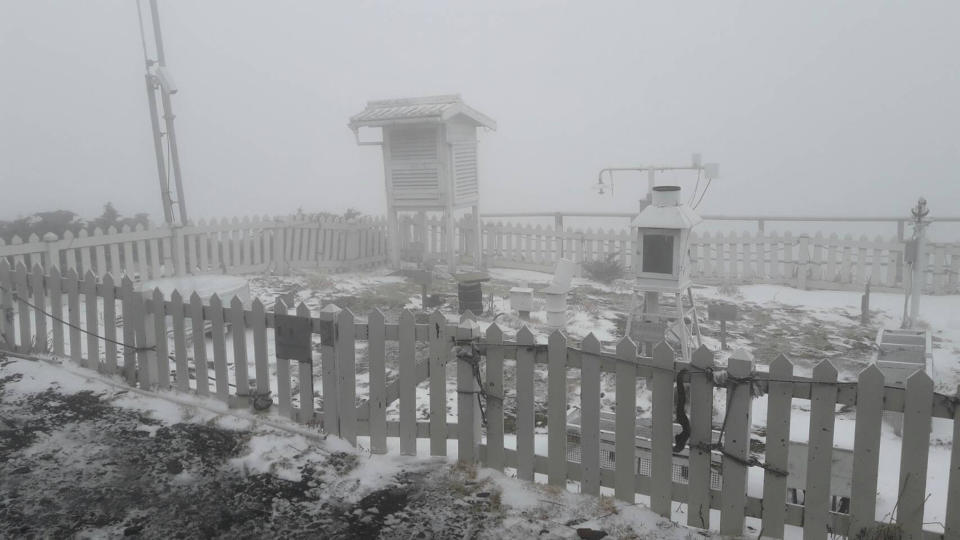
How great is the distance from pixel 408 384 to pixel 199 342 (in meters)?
Answer: 1.95

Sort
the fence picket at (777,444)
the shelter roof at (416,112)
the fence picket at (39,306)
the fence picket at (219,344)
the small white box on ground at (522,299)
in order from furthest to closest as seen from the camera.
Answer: the shelter roof at (416,112), the small white box on ground at (522,299), the fence picket at (39,306), the fence picket at (219,344), the fence picket at (777,444)

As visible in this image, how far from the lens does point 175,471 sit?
4316 millimetres

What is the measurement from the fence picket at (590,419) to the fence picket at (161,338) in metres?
3.61

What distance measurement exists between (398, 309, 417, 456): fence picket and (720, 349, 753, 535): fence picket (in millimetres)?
1939

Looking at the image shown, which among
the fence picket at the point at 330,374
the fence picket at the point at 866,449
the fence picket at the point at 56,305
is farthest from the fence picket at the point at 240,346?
the fence picket at the point at 866,449

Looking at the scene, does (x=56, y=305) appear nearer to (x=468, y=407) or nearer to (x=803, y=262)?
(x=468, y=407)

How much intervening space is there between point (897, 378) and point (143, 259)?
34.8 feet

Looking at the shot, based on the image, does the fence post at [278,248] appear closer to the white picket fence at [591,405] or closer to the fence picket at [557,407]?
the white picket fence at [591,405]

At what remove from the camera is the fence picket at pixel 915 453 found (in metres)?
3.15

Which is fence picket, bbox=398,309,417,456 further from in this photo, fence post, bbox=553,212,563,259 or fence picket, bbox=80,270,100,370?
fence post, bbox=553,212,563,259

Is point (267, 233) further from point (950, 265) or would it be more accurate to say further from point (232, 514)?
point (950, 265)

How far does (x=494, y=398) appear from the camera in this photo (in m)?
4.24

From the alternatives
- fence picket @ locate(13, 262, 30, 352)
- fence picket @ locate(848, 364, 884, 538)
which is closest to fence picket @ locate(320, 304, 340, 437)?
fence picket @ locate(848, 364, 884, 538)

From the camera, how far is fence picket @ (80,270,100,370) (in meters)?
5.96
